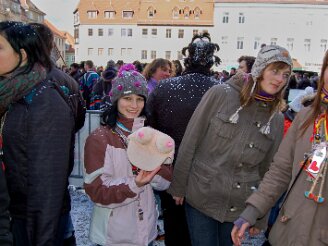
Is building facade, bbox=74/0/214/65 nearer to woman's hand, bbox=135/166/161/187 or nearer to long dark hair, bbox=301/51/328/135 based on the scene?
woman's hand, bbox=135/166/161/187

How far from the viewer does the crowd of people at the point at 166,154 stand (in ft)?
5.54

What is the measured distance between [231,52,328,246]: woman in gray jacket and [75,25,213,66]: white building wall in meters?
46.9

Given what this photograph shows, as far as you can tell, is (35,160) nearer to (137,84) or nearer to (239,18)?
(137,84)

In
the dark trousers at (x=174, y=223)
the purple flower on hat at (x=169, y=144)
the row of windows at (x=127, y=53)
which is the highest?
the row of windows at (x=127, y=53)

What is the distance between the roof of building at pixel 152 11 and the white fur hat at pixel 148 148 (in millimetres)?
48058

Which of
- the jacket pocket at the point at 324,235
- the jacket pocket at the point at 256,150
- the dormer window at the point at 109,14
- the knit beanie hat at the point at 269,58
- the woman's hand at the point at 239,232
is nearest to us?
the jacket pocket at the point at 324,235

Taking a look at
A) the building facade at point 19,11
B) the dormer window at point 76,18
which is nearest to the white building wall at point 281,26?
the dormer window at point 76,18

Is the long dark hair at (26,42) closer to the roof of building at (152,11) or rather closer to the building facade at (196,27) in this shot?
the building facade at (196,27)

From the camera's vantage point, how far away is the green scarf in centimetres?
165

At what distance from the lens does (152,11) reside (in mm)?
49562

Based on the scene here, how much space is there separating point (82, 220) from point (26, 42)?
9.87 feet

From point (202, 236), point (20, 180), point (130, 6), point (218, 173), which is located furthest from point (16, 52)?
point (130, 6)

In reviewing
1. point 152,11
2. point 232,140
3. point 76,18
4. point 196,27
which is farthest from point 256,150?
point 76,18

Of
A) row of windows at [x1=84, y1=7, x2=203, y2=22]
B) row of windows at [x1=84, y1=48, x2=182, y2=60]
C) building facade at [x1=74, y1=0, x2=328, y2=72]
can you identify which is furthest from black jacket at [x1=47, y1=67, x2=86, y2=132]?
row of windows at [x1=84, y1=7, x2=203, y2=22]
